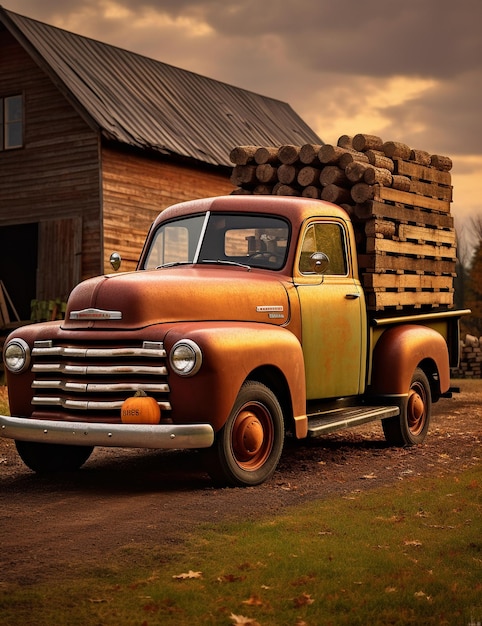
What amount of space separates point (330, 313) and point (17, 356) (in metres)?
2.78

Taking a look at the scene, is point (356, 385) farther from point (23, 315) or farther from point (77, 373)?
point (23, 315)

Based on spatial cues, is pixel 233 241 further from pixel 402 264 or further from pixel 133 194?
pixel 133 194

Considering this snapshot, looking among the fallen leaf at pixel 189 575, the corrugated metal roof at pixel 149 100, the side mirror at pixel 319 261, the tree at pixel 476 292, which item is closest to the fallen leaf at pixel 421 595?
the fallen leaf at pixel 189 575

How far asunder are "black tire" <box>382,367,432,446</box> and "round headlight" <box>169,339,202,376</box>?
3.42 meters

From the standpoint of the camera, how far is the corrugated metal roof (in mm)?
21031

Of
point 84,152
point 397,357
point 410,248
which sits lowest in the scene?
point 397,357

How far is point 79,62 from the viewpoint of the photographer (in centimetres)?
2244

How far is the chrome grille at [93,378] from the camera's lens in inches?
290

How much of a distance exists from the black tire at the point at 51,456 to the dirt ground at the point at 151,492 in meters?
0.12

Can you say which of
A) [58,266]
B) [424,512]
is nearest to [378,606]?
[424,512]

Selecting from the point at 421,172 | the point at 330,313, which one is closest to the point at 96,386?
the point at 330,313

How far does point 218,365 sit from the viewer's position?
7301 millimetres

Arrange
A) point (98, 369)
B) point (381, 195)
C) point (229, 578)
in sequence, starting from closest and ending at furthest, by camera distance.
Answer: point (229, 578), point (98, 369), point (381, 195)

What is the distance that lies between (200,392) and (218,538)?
1.48m
